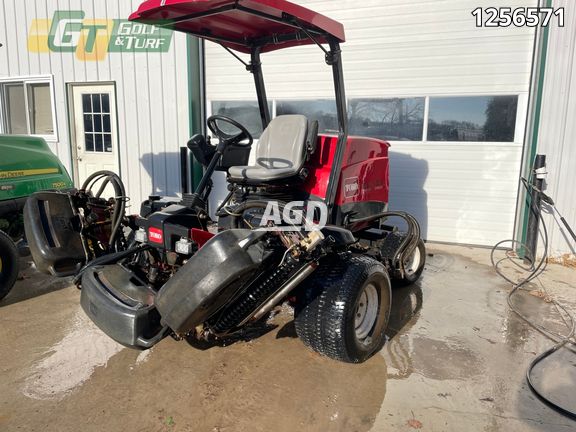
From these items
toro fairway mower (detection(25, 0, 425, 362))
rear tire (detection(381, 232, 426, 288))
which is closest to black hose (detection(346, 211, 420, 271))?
toro fairway mower (detection(25, 0, 425, 362))

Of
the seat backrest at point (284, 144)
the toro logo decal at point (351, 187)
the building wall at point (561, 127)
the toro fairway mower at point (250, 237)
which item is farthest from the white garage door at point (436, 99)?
the seat backrest at point (284, 144)

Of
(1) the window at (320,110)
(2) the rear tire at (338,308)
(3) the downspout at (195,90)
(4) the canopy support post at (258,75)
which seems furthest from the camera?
(3) the downspout at (195,90)

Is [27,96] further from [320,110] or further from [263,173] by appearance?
[263,173]

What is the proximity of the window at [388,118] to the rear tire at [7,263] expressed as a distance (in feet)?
14.3

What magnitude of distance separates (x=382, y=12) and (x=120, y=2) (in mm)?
4021

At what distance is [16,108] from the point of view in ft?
25.9

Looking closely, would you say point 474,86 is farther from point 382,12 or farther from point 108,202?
point 108,202

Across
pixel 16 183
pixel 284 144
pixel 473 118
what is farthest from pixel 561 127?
pixel 16 183

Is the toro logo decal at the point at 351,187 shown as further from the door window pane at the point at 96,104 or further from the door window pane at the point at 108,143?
the door window pane at the point at 96,104

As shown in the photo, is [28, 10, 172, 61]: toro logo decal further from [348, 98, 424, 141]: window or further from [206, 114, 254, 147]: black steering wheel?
[206, 114, 254, 147]: black steering wheel

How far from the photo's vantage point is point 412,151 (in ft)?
19.8

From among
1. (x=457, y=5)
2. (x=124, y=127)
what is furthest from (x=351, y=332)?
(x=124, y=127)

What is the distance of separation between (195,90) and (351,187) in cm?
406

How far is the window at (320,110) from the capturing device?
6.34 metres
